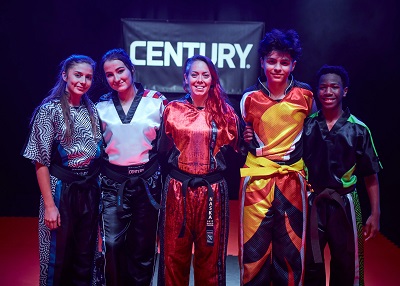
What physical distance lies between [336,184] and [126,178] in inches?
49.1

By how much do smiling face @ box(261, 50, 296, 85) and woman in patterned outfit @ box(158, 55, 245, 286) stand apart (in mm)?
333

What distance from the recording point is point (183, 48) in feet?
14.8

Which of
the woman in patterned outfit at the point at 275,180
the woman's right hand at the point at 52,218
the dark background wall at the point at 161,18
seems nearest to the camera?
the woman's right hand at the point at 52,218

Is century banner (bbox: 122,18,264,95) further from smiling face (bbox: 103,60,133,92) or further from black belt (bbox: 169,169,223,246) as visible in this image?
black belt (bbox: 169,169,223,246)

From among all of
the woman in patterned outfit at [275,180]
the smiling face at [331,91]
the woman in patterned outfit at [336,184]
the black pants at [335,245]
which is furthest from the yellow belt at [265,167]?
the smiling face at [331,91]

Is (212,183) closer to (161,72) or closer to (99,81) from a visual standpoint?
(99,81)

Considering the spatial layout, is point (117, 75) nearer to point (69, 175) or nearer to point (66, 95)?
point (66, 95)

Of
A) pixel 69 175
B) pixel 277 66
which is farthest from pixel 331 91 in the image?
pixel 69 175

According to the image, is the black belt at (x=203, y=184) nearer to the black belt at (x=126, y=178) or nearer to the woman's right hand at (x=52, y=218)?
the black belt at (x=126, y=178)

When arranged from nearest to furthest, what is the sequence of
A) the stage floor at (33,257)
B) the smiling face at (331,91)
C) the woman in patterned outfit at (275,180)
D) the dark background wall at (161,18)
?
1. the woman in patterned outfit at (275,180)
2. the smiling face at (331,91)
3. the stage floor at (33,257)
4. the dark background wall at (161,18)

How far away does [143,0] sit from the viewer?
14.9ft

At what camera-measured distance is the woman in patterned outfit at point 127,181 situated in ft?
8.45

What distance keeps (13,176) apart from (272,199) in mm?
3284

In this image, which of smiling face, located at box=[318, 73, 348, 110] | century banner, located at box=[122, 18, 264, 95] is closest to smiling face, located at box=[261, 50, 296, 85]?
smiling face, located at box=[318, 73, 348, 110]
